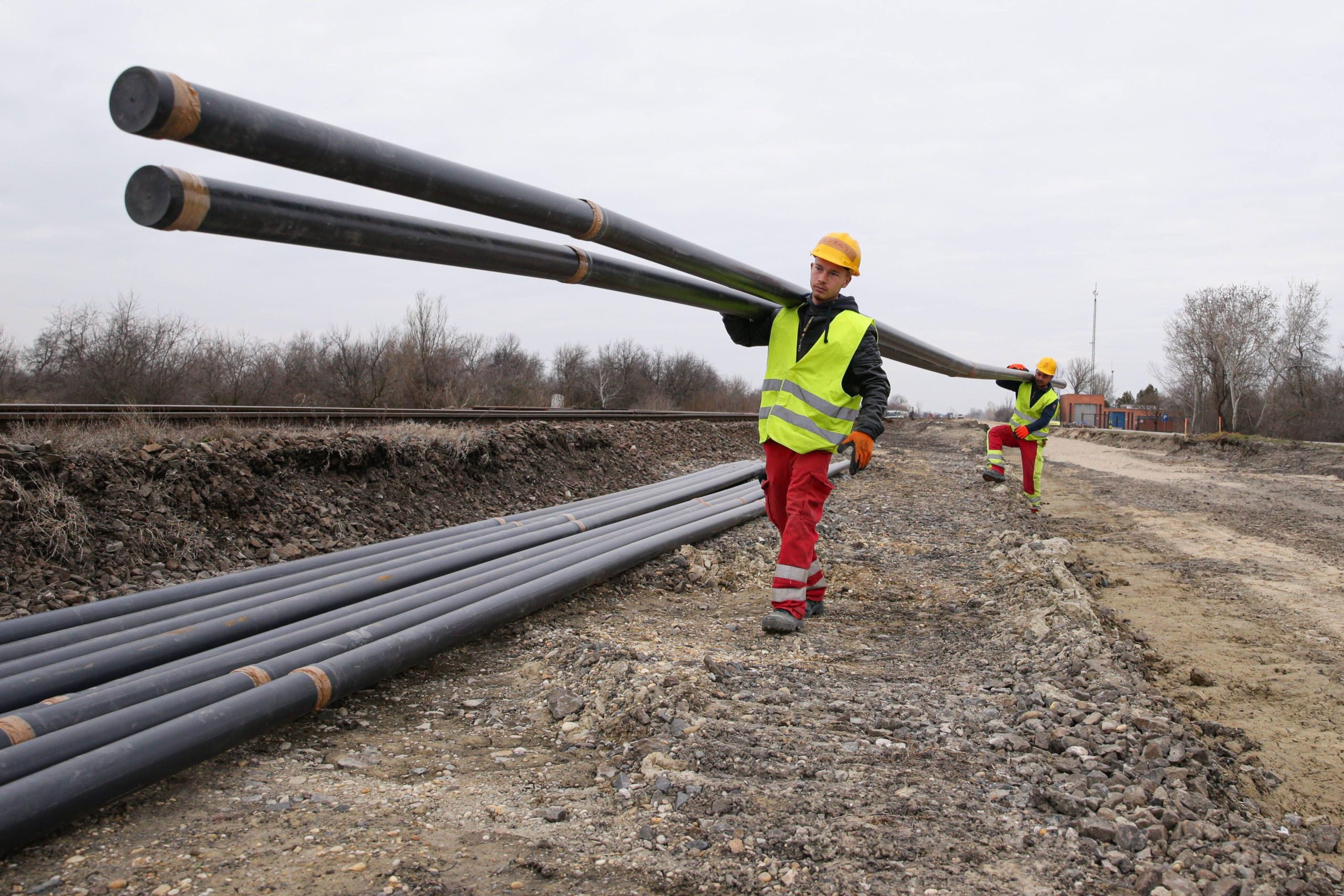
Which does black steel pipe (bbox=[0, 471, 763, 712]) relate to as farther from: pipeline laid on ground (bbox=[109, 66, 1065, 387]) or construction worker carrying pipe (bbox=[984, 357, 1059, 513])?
construction worker carrying pipe (bbox=[984, 357, 1059, 513])

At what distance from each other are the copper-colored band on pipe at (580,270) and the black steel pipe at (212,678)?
1512 millimetres

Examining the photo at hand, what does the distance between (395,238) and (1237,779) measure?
3.59 m

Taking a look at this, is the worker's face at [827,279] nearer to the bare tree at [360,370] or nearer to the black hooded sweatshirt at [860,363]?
the black hooded sweatshirt at [860,363]

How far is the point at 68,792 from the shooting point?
1947 millimetres

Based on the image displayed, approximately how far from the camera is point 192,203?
90.8 inches

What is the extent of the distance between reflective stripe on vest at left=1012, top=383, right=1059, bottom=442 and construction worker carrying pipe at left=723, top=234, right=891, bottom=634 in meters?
6.25

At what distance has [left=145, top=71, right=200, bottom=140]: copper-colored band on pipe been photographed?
1.99m

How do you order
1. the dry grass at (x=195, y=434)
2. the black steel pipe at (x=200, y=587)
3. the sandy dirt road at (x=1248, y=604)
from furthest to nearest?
the dry grass at (x=195, y=434) → the sandy dirt road at (x=1248, y=604) → the black steel pipe at (x=200, y=587)

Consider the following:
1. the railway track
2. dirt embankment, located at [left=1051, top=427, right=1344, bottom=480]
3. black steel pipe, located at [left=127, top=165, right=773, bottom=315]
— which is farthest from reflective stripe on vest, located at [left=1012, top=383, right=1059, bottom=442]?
dirt embankment, located at [left=1051, top=427, right=1344, bottom=480]

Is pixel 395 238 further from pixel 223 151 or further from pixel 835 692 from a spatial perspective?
pixel 835 692

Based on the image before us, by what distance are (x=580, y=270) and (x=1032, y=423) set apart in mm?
7700

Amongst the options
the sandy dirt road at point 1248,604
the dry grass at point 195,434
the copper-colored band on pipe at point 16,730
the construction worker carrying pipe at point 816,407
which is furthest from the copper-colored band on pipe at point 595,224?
the dry grass at point 195,434

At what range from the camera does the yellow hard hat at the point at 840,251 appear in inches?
161

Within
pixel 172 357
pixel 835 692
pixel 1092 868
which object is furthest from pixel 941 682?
pixel 172 357
